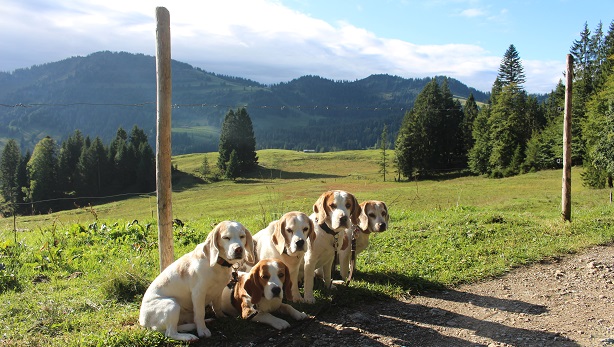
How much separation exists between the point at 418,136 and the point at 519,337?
69.2m

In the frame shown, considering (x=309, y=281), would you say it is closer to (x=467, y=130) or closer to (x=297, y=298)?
(x=297, y=298)

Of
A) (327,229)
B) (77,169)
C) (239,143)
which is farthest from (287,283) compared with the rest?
(77,169)

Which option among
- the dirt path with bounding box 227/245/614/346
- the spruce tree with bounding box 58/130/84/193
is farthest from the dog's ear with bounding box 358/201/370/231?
the spruce tree with bounding box 58/130/84/193

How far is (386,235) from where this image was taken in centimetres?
1109

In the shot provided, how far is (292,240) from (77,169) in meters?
82.8

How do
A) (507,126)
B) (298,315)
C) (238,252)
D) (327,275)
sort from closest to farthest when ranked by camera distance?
(238,252) → (298,315) → (327,275) → (507,126)

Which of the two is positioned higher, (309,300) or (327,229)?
(327,229)

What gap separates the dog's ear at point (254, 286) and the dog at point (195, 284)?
0.82ft

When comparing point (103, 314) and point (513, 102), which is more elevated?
point (513, 102)

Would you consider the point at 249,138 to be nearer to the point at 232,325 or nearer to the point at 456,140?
Result: the point at 456,140

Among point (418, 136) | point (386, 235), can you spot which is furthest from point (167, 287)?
point (418, 136)

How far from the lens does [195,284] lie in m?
5.43

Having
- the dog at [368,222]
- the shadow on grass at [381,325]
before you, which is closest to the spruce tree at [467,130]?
the dog at [368,222]

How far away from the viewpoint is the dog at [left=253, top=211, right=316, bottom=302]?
5793mm
